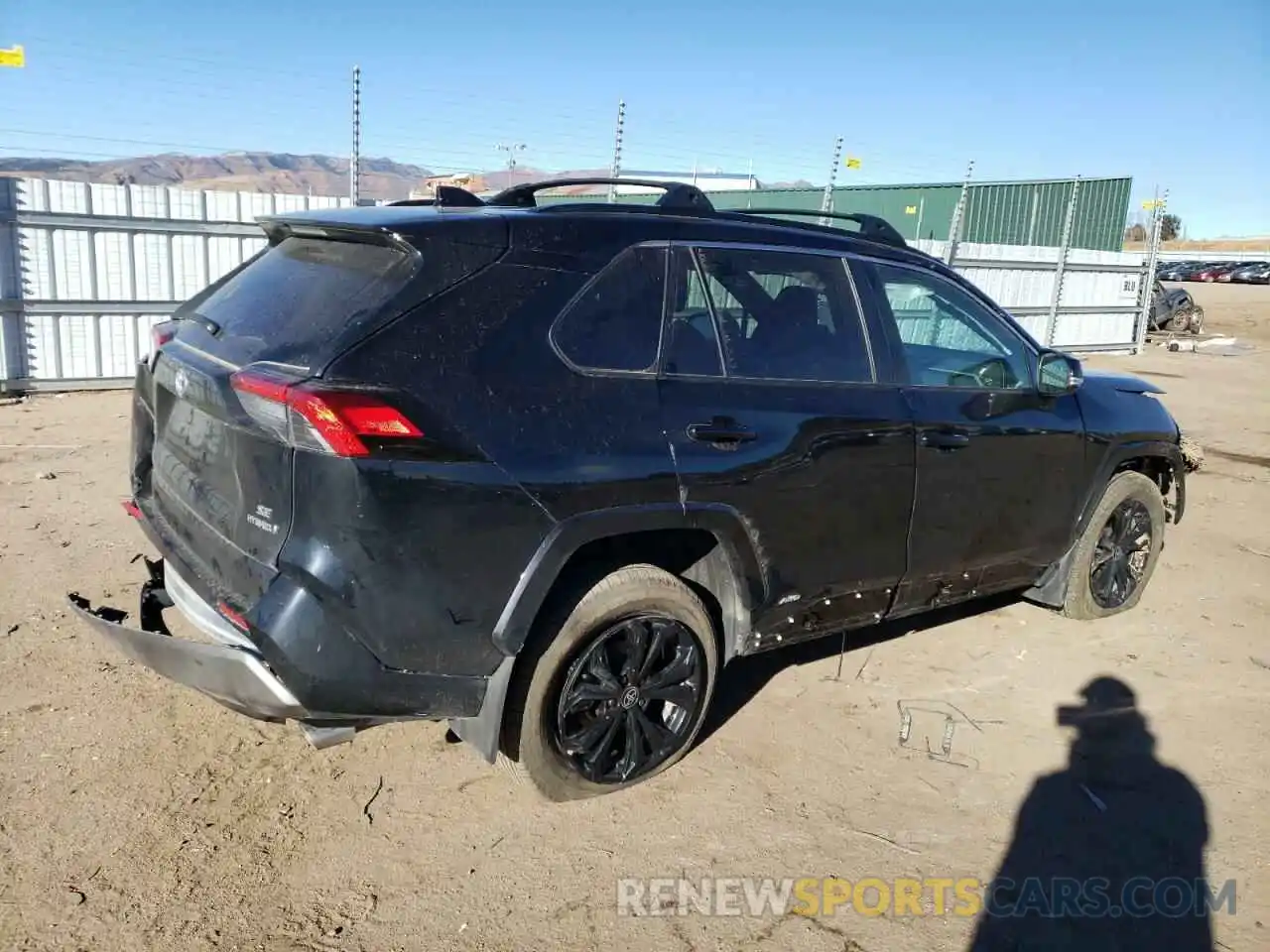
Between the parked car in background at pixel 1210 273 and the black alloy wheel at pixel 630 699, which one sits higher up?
the parked car in background at pixel 1210 273

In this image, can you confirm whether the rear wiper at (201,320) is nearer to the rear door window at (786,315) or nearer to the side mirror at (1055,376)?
the rear door window at (786,315)

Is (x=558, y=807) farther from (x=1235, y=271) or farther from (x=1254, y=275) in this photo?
(x=1235, y=271)

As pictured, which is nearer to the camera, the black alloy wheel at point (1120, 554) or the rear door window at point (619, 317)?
the rear door window at point (619, 317)

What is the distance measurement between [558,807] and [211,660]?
123 cm

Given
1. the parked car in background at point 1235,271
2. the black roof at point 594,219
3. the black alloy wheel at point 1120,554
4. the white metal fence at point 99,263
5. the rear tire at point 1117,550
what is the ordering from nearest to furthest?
1. the black roof at point 594,219
2. the rear tire at point 1117,550
3. the black alloy wheel at point 1120,554
4. the white metal fence at point 99,263
5. the parked car in background at point 1235,271

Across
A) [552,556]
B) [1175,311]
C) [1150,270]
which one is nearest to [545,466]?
[552,556]

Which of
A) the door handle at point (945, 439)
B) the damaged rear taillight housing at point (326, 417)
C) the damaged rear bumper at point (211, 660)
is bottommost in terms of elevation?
the damaged rear bumper at point (211, 660)

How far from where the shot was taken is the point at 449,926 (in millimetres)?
2707

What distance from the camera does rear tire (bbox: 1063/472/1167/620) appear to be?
501 cm

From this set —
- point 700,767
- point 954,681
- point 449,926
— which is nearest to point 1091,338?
point 954,681

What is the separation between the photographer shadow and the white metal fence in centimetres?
818

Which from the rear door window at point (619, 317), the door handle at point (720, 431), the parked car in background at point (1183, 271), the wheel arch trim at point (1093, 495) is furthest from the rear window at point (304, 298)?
the parked car in background at point (1183, 271)

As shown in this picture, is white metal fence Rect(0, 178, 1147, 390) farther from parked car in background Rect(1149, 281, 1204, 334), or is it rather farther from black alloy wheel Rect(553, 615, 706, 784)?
parked car in background Rect(1149, 281, 1204, 334)

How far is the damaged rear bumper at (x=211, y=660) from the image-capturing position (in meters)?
2.67
